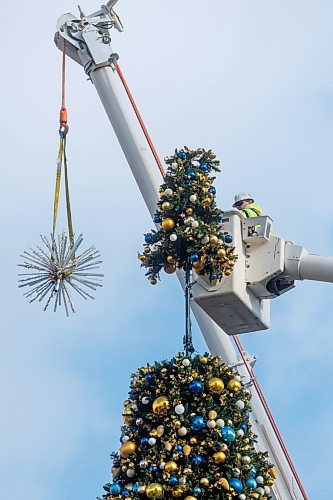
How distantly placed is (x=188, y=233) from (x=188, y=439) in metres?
2.76

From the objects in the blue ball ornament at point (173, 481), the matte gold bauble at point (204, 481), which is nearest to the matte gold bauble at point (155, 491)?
the blue ball ornament at point (173, 481)

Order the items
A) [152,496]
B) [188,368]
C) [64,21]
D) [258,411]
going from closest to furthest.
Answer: [152,496]
[188,368]
[258,411]
[64,21]

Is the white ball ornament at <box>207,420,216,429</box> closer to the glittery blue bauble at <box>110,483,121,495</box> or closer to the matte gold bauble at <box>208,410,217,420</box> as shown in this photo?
the matte gold bauble at <box>208,410,217,420</box>

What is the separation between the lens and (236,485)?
13984mm

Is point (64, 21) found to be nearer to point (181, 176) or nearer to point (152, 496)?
point (181, 176)

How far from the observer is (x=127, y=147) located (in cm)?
2108

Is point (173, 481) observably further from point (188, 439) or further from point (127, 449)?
point (127, 449)

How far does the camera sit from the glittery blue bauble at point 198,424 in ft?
47.0

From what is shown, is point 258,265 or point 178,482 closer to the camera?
point 178,482

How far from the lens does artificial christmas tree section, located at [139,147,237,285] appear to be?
51.2 feet

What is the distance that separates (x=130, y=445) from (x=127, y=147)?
25.6ft

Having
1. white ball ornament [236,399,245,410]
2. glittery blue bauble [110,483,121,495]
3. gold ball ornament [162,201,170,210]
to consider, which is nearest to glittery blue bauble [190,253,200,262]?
gold ball ornament [162,201,170,210]

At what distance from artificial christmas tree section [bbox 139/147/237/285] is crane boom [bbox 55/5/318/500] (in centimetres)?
55

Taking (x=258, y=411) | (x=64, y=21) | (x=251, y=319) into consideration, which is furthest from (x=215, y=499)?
(x=64, y=21)
